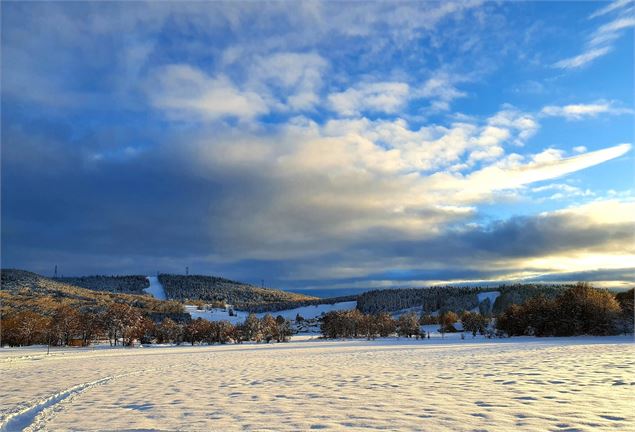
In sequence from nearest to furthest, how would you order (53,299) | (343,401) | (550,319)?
1. (343,401)
2. (550,319)
3. (53,299)

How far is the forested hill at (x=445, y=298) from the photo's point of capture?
133750mm

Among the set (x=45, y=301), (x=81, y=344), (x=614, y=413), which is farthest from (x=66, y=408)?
(x=45, y=301)

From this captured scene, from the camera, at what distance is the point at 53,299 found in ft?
351

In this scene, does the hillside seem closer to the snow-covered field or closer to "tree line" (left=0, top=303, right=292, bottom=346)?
"tree line" (left=0, top=303, right=292, bottom=346)

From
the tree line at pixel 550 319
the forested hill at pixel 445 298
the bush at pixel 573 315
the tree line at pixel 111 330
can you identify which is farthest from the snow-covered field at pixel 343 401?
the forested hill at pixel 445 298

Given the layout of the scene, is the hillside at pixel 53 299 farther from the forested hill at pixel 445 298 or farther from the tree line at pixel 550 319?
the forested hill at pixel 445 298

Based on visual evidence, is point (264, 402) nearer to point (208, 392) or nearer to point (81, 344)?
point (208, 392)

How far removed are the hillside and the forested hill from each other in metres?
63.3

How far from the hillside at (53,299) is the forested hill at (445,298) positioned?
63.3 meters

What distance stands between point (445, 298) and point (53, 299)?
119 m

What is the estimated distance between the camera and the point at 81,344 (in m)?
57.1

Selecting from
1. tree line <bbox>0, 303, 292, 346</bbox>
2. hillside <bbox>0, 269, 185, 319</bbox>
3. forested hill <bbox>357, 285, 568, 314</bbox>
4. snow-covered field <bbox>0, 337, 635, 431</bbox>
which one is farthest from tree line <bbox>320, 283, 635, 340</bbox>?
forested hill <bbox>357, 285, 568, 314</bbox>

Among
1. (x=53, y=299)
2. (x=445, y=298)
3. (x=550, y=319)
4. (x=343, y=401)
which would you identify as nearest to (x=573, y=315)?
(x=550, y=319)

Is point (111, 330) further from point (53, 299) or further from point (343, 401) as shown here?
point (53, 299)
